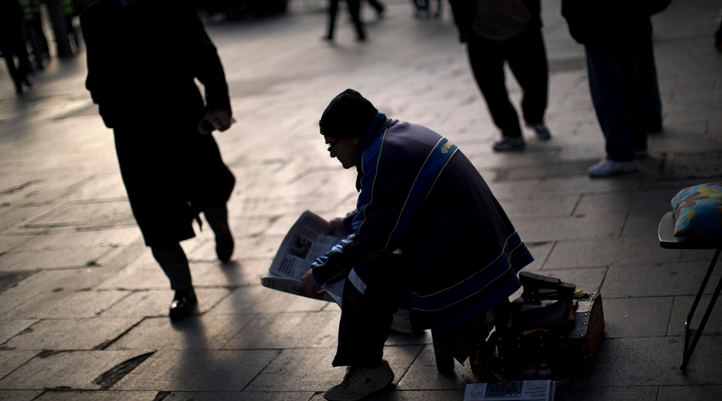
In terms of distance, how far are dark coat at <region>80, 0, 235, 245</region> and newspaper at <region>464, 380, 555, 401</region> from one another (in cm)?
216

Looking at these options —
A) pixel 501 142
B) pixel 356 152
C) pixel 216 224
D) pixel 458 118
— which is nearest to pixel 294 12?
pixel 458 118

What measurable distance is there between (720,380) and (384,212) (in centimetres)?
144

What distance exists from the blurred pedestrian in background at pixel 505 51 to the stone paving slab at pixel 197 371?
11.5 ft

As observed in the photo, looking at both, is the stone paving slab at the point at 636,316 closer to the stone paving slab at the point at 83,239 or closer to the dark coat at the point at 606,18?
the dark coat at the point at 606,18

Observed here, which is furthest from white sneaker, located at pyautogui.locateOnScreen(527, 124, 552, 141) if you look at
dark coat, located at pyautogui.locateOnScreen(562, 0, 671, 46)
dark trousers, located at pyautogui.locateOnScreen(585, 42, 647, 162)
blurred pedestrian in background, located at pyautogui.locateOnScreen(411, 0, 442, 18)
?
blurred pedestrian in background, located at pyautogui.locateOnScreen(411, 0, 442, 18)

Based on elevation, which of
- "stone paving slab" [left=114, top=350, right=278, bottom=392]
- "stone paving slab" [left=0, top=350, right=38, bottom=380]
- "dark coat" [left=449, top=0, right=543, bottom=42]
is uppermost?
"dark coat" [left=449, top=0, right=543, bottom=42]

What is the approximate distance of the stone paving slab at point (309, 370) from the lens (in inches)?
153

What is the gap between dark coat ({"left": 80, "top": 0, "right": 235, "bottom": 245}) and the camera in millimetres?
4660

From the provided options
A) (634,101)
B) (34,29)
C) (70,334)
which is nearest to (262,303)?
(70,334)

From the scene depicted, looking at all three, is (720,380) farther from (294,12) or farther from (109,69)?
(294,12)

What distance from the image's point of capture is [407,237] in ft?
11.6

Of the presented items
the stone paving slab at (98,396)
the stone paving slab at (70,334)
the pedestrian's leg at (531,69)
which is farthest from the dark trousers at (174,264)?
the pedestrian's leg at (531,69)

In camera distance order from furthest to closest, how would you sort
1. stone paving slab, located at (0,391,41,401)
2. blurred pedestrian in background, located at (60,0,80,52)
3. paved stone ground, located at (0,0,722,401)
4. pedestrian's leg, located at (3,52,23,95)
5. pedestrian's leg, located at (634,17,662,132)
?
blurred pedestrian in background, located at (60,0,80,52) < pedestrian's leg, located at (3,52,23,95) < pedestrian's leg, located at (634,17,662,132) < stone paving slab, located at (0,391,41,401) < paved stone ground, located at (0,0,722,401)

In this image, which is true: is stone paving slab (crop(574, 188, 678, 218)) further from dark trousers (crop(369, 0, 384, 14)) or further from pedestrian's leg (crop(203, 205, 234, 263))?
dark trousers (crop(369, 0, 384, 14))
